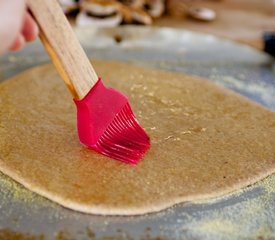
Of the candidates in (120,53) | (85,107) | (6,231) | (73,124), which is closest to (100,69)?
(120,53)

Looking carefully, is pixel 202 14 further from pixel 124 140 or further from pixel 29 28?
pixel 29 28

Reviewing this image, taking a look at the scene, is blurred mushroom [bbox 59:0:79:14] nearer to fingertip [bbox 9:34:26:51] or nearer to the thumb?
fingertip [bbox 9:34:26:51]

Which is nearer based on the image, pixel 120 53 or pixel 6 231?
pixel 6 231

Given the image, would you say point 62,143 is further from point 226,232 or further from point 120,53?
point 120,53

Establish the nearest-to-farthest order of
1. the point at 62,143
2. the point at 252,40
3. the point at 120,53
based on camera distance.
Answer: the point at 62,143, the point at 120,53, the point at 252,40

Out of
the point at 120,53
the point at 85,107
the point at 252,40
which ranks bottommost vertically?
the point at 252,40

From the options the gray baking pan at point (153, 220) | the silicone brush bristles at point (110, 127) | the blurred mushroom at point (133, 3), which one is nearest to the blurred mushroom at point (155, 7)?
the blurred mushroom at point (133, 3)
